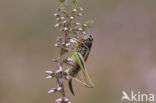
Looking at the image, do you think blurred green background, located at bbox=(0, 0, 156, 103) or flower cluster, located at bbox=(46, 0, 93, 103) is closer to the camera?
flower cluster, located at bbox=(46, 0, 93, 103)

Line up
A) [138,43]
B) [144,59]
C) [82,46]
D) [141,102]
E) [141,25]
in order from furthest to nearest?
1. [141,25]
2. [138,43]
3. [144,59]
4. [141,102]
5. [82,46]

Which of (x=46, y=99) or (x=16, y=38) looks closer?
(x=46, y=99)

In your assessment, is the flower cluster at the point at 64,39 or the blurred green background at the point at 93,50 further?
the blurred green background at the point at 93,50

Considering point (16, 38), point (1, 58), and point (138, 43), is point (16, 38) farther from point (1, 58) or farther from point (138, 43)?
point (138, 43)

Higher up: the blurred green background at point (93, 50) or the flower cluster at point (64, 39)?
the blurred green background at point (93, 50)

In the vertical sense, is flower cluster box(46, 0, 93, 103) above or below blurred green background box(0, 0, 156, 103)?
below

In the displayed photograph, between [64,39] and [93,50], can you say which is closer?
[64,39]

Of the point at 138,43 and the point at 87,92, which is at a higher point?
the point at 138,43

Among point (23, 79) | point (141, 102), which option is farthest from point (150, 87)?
point (23, 79)
